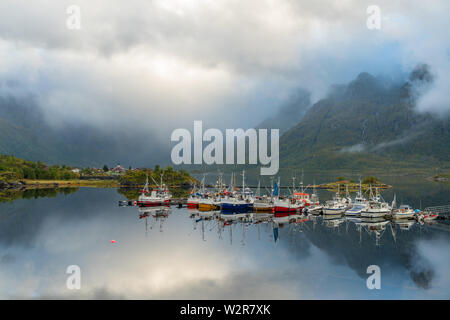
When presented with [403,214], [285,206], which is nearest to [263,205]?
[285,206]

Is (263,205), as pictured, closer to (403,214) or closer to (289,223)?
(289,223)

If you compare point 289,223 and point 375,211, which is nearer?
point 289,223

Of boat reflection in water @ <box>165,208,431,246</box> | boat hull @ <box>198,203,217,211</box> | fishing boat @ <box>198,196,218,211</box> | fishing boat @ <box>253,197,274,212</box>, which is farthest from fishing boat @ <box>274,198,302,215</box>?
boat hull @ <box>198,203,217,211</box>

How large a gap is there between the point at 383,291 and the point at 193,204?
7689 centimetres

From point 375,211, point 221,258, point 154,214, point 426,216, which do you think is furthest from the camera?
point 154,214

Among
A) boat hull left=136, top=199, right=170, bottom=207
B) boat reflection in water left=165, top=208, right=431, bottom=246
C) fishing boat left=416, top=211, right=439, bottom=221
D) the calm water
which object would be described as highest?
boat hull left=136, top=199, right=170, bottom=207

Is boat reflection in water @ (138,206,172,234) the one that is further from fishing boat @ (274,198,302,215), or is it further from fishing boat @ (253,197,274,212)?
fishing boat @ (274,198,302,215)

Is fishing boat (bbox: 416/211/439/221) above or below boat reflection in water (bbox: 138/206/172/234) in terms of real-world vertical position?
above

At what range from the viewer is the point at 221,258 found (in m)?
55.9

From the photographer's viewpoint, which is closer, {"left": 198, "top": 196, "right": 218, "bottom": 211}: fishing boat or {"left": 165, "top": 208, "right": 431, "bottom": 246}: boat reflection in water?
{"left": 165, "top": 208, "right": 431, "bottom": 246}: boat reflection in water

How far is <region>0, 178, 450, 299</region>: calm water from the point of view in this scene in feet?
140

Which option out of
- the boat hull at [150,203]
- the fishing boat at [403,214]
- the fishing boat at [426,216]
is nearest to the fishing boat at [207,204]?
the boat hull at [150,203]

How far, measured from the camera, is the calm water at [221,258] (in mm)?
42562
